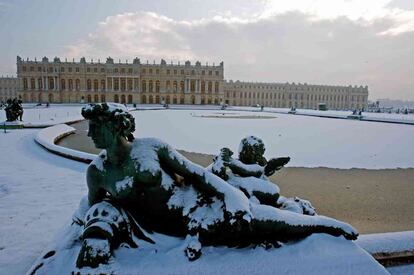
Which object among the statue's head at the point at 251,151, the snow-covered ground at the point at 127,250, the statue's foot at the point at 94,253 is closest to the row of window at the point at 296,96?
the snow-covered ground at the point at 127,250

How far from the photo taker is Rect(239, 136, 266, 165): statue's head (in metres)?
2.54

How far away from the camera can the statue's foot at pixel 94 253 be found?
5.61ft

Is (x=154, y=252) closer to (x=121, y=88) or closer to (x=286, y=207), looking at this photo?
(x=286, y=207)

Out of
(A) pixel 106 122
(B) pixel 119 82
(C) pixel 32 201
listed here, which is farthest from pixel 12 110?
(B) pixel 119 82

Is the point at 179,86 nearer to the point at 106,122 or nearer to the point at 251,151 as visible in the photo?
the point at 251,151

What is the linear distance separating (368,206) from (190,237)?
394cm

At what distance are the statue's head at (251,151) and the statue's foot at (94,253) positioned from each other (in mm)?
1270

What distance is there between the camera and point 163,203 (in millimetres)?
2037

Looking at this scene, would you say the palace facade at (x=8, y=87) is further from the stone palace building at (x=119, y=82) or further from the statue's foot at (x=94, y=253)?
the statue's foot at (x=94, y=253)

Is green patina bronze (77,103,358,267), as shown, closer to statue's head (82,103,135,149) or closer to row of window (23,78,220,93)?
statue's head (82,103,135,149)

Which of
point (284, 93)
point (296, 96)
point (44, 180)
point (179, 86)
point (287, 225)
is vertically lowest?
point (44, 180)

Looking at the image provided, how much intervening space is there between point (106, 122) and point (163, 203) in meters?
0.64

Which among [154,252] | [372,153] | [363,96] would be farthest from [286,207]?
[363,96]

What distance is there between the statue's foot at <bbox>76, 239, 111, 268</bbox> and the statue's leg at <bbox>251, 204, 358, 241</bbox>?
91 centimetres
